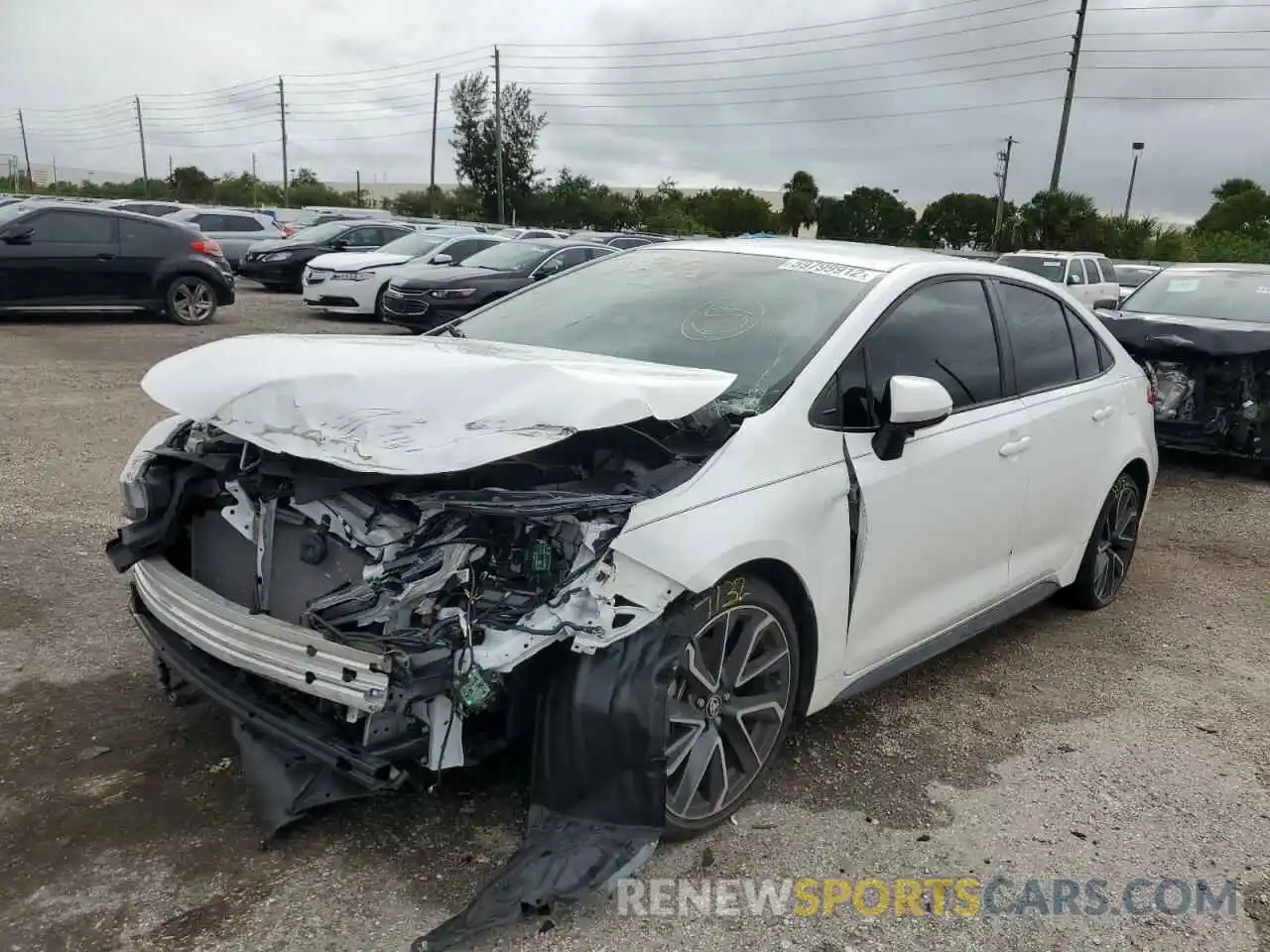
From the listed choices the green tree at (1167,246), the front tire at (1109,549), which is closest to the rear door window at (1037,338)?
the front tire at (1109,549)

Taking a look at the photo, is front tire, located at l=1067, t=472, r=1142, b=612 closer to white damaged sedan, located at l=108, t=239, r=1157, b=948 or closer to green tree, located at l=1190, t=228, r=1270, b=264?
white damaged sedan, located at l=108, t=239, r=1157, b=948

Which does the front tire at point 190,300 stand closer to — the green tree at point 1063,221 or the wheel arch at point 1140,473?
the wheel arch at point 1140,473

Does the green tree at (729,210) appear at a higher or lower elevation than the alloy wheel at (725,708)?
higher

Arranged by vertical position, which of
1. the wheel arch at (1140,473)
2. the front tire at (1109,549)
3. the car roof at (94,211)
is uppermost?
the car roof at (94,211)

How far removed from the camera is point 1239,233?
43.1 m

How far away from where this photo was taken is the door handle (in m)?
4.02

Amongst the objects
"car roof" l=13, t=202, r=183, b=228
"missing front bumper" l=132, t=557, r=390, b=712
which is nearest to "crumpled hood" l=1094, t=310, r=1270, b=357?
"missing front bumper" l=132, t=557, r=390, b=712

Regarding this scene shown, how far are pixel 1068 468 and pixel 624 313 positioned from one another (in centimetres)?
209

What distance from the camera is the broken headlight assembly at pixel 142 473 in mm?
3254

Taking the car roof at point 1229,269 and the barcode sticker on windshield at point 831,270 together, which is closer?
the barcode sticker on windshield at point 831,270

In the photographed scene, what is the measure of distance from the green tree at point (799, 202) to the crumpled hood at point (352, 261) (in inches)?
1308

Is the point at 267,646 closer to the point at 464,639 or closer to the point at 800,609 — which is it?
the point at 464,639

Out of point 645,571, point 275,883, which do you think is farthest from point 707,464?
point 275,883

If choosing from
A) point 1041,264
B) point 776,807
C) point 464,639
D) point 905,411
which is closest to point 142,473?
point 464,639
